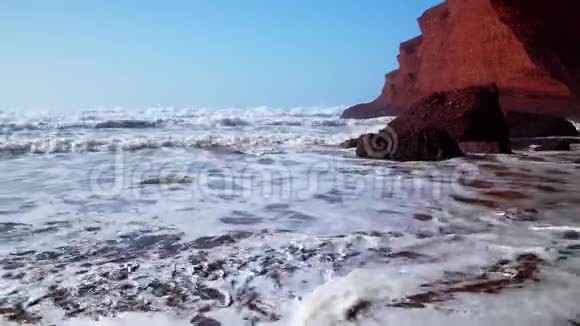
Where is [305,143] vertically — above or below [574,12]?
below

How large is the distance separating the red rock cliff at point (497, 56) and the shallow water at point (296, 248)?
26.2ft

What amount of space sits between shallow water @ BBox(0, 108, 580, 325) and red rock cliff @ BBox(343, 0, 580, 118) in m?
7.99

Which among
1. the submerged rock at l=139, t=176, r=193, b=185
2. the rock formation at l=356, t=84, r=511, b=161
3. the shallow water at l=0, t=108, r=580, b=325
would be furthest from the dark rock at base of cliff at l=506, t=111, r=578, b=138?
the submerged rock at l=139, t=176, r=193, b=185

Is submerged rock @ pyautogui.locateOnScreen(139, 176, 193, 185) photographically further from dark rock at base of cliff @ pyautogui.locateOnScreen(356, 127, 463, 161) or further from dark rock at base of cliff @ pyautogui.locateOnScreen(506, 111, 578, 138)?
dark rock at base of cliff @ pyautogui.locateOnScreen(506, 111, 578, 138)

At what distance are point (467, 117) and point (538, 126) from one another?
3.92 metres

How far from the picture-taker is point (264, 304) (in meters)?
2.41

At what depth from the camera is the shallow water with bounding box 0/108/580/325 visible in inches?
90.7

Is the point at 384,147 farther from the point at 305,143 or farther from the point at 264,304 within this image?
the point at 264,304

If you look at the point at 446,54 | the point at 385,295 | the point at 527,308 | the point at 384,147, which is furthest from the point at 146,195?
the point at 446,54

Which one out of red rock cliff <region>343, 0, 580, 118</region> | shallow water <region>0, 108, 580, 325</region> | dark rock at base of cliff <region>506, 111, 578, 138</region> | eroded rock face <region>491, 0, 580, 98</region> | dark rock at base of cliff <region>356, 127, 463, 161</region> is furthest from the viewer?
red rock cliff <region>343, 0, 580, 118</region>

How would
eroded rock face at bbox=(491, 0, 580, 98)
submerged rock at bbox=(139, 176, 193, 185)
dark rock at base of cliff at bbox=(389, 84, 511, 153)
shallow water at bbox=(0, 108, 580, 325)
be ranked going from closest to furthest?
shallow water at bbox=(0, 108, 580, 325), submerged rock at bbox=(139, 176, 193, 185), dark rock at base of cliff at bbox=(389, 84, 511, 153), eroded rock face at bbox=(491, 0, 580, 98)

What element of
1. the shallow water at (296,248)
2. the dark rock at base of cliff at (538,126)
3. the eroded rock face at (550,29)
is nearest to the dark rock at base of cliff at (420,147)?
the shallow water at (296,248)

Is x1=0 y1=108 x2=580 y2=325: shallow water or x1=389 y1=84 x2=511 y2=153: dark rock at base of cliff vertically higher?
x1=389 y1=84 x2=511 y2=153: dark rock at base of cliff

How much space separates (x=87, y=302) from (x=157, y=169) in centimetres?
571
